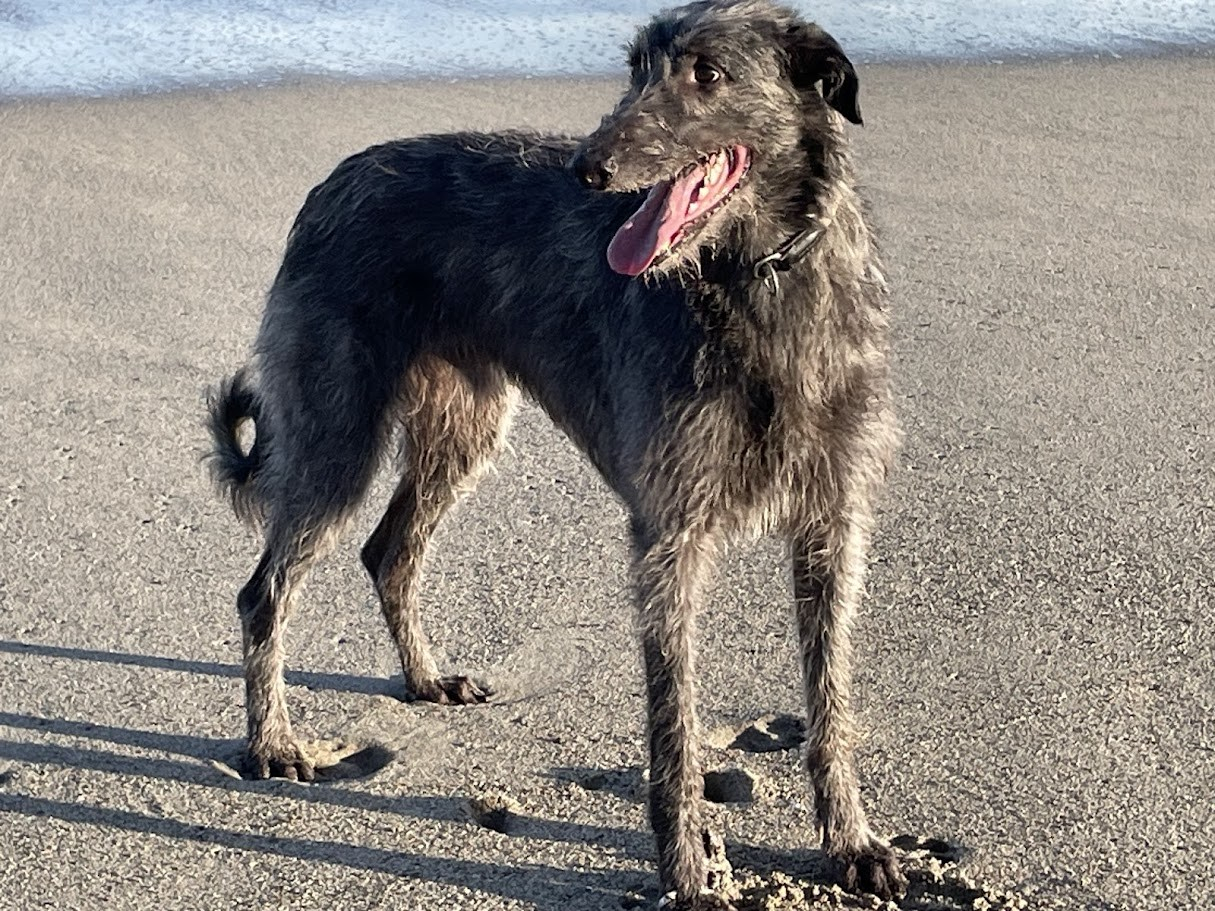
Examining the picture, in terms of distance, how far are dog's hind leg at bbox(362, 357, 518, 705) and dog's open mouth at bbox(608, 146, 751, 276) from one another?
A: 3.57ft

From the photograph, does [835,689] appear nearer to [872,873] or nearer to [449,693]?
[872,873]

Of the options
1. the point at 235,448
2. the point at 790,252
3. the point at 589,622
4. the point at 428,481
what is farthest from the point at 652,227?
the point at 235,448

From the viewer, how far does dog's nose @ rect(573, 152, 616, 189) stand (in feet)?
11.7

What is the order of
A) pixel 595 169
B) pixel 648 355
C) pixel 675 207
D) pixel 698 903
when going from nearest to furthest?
pixel 595 169 < pixel 675 207 < pixel 698 903 < pixel 648 355

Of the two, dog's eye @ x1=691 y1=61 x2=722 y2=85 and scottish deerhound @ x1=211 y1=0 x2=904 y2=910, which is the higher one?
dog's eye @ x1=691 y1=61 x2=722 y2=85

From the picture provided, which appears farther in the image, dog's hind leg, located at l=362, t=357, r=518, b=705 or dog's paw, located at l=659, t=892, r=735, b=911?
dog's hind leg, located at l=362, t=357, r=518, b=705

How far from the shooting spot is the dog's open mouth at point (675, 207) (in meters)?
3.67

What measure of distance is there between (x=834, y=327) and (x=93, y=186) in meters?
5.22

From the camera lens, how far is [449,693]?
4.76m

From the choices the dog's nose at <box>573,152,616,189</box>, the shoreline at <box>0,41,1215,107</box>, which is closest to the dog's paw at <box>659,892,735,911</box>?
the dog's nose at <box>573,152,616,189</box>

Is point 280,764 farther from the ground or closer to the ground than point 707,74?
closer to the ground

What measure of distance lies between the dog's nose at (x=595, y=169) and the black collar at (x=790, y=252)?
1.32 feet

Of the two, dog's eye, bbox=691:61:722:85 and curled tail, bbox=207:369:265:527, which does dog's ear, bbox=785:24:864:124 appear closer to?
dog's eye, bbox=691:61:722:85

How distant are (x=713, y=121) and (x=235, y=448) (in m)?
1.97
